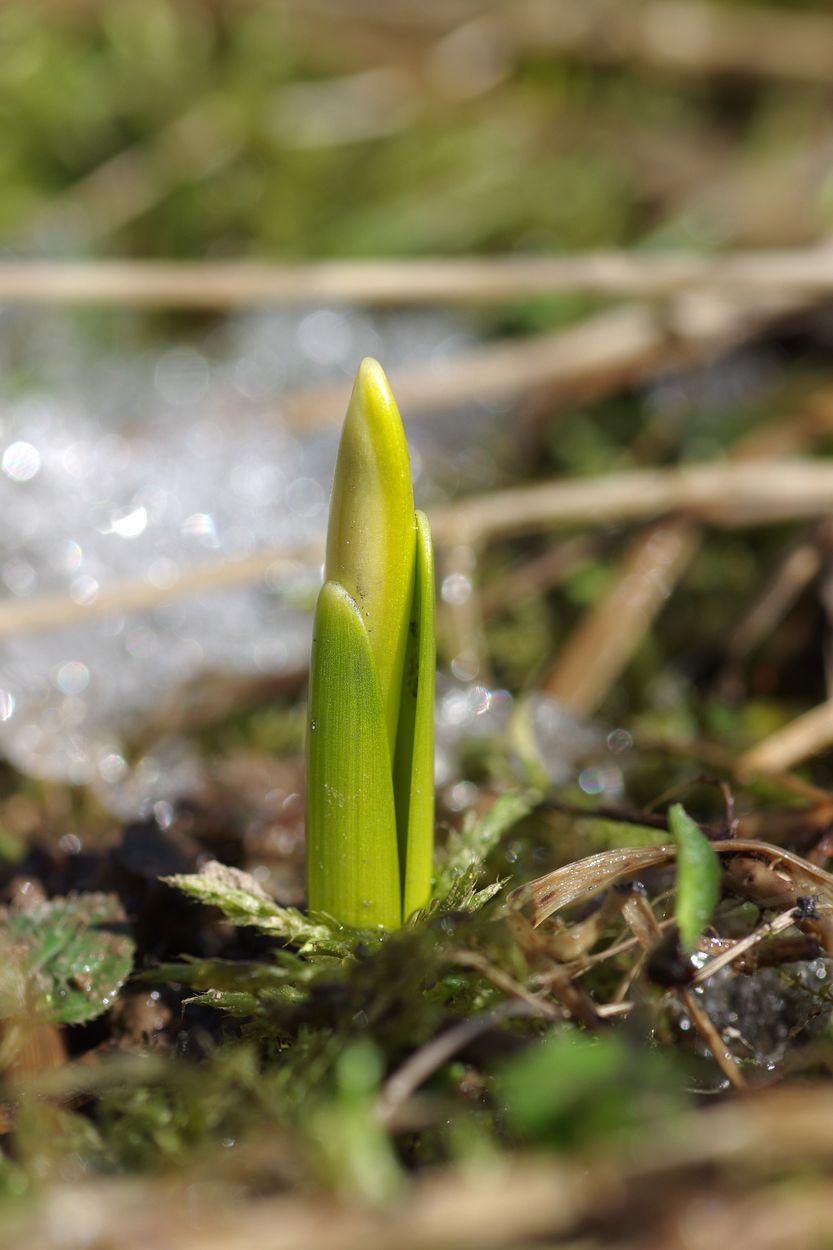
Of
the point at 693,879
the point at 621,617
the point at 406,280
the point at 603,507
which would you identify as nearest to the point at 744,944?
the point at 693,879

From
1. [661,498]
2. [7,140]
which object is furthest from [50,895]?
[7,140]

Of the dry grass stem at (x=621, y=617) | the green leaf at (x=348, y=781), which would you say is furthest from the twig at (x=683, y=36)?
the green leaf at (x=348, y=781)

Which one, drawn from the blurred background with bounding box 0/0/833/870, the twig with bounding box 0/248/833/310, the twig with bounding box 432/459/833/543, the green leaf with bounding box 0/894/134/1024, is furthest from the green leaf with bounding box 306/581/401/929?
the twig with bounding box 0/248/833/310

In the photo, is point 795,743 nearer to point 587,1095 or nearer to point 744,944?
point 744,944

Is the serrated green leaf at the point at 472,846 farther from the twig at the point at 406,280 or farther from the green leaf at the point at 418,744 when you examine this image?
the twig at the point at 406,280

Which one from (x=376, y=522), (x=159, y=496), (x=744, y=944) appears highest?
(x=376, y=522)

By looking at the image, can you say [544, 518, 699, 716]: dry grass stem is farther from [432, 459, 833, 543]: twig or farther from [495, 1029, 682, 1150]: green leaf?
[495, 1029, 682, 1150]: green leaf
